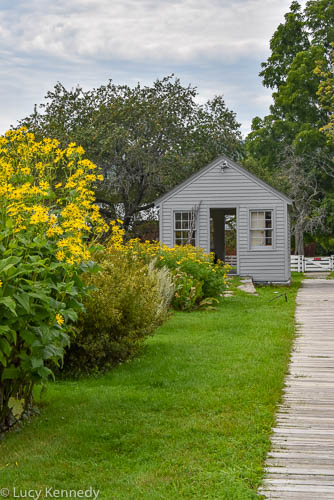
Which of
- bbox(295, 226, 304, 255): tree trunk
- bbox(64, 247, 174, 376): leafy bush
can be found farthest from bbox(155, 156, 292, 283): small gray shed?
bbox(64, 247, 174, 376): leafy bush

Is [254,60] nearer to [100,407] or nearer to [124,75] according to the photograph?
[124,75]

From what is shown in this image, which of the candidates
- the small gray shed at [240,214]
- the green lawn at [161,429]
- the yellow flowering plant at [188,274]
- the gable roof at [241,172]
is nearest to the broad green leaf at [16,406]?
the green lawn at [161,429]

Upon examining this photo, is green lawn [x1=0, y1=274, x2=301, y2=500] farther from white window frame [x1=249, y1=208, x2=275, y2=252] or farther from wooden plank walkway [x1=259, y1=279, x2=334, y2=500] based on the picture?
white window frame [x1=249, y1=208, x2=275, y2=252]

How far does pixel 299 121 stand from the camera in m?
32.7

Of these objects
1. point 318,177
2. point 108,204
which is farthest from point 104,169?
point 318,177

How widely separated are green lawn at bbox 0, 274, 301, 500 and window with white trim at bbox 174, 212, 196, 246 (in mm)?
11564

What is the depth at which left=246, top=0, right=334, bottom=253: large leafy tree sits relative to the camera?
1203 inches

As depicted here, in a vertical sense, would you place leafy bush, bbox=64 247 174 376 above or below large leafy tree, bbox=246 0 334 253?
below

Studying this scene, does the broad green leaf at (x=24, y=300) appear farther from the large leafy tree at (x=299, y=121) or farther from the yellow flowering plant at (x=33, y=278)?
the large leafy tree at (x=299, y=121)

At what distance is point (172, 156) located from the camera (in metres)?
26.0

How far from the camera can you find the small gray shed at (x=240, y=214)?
19.9 metres

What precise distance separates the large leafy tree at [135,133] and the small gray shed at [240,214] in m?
5.79

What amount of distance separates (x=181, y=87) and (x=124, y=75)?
8.42 feet

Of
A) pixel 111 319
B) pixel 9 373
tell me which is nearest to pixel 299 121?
pixel 111 319
